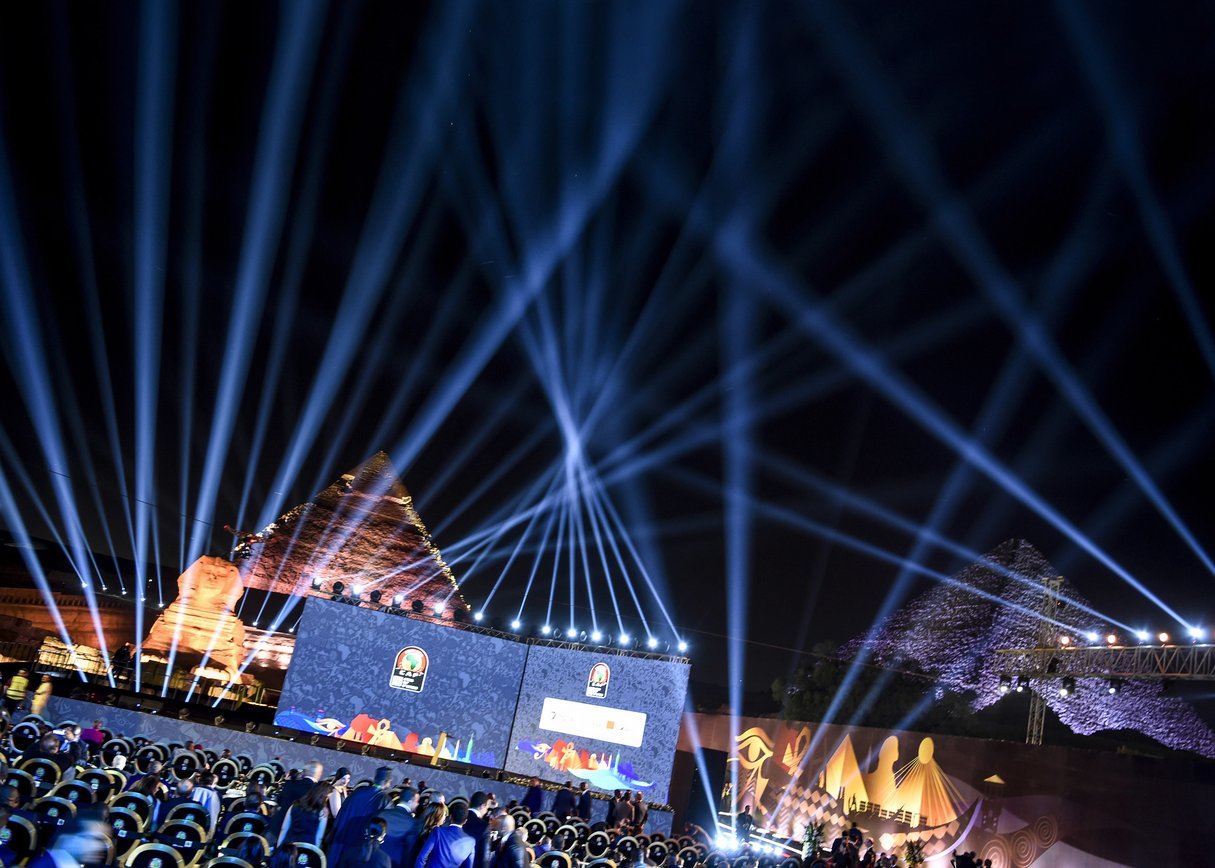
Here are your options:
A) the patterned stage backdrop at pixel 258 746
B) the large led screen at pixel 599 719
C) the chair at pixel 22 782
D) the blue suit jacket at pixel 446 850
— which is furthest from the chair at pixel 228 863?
the large led screen at pixel 599 719

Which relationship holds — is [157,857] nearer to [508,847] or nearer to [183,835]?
[183,835]

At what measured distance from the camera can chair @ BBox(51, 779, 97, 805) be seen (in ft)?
20.2

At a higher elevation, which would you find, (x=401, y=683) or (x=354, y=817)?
(x=401, y=683)

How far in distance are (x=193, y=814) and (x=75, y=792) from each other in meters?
0.85

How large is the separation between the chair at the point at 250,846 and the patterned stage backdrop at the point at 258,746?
1014 cm

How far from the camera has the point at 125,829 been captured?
5949mm

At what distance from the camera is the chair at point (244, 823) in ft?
21.8

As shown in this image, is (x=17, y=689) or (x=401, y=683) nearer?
(x=17, y=689)

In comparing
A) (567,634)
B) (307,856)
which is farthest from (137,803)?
(567,634)

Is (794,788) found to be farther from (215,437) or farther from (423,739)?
(215,437)

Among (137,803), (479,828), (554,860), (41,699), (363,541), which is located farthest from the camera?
(363,541)

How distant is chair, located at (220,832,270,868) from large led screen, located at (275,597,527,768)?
37.9 feet

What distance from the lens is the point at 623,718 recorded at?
18.7 meters

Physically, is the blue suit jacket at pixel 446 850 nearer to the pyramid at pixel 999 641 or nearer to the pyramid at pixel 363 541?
the pyramid at pixel 999 641
